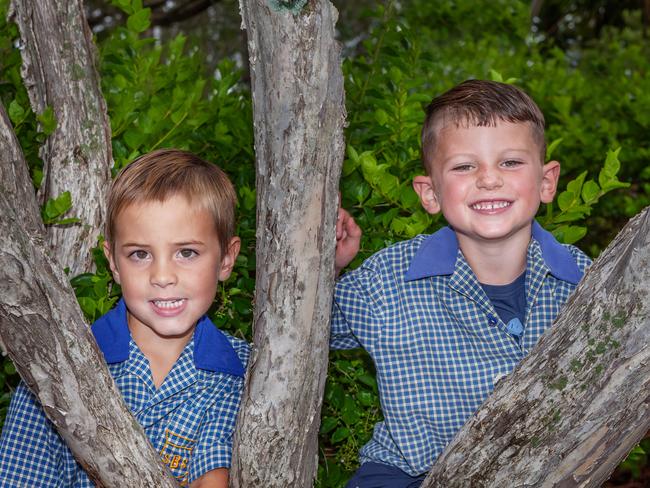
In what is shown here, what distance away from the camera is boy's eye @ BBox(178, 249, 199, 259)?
2542 millimetres

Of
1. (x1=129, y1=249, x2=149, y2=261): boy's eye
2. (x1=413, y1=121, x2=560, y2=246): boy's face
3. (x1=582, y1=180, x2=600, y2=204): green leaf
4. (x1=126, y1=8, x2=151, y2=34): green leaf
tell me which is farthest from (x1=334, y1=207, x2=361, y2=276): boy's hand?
(x1=126, y1=8, x2=151, y2=34): green leaf

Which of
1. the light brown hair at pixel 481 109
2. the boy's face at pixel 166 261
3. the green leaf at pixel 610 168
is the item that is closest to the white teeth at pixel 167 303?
the boy's face at pixel 166 261

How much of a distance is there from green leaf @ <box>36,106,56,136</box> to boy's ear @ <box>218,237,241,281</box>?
30.1 inches

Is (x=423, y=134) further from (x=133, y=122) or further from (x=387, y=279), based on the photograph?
(x=133, y=122)

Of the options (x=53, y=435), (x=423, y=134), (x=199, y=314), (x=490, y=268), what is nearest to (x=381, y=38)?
(x=423, y=134)

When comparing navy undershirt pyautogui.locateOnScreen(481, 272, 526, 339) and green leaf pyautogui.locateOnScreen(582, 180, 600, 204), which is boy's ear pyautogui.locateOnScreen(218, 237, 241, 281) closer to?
navy undershirt pyautogui.locateOnScreen(481, 272, 526, 339)

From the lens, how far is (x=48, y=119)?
2.94m

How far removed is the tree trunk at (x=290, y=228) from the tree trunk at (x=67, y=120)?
3.44ft

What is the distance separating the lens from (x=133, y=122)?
336 centimetres

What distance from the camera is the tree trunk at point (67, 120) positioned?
299 cm

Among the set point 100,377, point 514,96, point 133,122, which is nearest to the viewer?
point 100,377

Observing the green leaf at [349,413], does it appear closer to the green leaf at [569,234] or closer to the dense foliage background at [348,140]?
the dense foliage background at [348,140]

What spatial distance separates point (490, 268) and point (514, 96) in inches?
21.1

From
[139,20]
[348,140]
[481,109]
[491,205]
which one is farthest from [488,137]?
[139,20]
